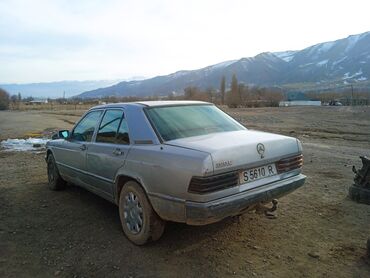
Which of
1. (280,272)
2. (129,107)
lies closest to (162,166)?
(129,107)

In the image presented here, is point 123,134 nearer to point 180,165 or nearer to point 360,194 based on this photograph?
point 180,165

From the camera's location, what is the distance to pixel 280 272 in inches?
140

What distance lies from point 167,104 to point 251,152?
54.7 inches

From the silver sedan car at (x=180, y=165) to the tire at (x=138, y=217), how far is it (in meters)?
0.01

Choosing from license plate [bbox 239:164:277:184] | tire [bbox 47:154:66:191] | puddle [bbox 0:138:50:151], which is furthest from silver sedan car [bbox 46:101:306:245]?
puddle [bbox 0:138:50:151]

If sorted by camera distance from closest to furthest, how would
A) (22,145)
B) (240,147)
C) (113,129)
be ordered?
(240,147) → (113,129) → (22,145)

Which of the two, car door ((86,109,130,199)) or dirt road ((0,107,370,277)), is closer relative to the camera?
dirt road ((0,107,370,277))

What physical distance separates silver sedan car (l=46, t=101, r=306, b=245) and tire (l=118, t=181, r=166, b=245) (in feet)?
0.03

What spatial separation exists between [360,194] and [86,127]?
13.8ft

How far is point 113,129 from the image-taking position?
478 cm

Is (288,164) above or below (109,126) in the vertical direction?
below

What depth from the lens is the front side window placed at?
534 centimetres

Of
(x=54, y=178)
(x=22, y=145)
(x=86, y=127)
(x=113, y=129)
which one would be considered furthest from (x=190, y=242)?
(x=22, y=145)

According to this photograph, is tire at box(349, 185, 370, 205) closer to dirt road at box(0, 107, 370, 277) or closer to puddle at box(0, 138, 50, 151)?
dirt road at box(0, 107, 370, 277)
